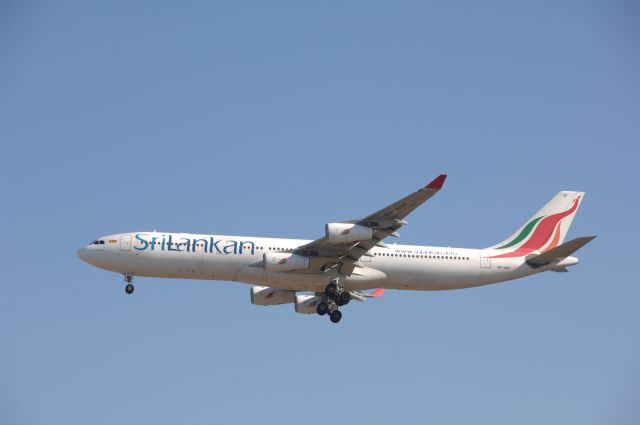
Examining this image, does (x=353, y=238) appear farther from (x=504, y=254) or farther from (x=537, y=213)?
(x=537, y=213)

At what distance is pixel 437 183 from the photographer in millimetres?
47719

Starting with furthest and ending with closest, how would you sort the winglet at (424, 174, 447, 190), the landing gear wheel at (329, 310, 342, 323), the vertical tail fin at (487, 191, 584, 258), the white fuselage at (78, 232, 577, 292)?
the vertical tail fin at (487, 191, 584, 258)
the landing gear wheel at (329, 310, 342, 323)
the white fuselage at (78, 232, 577, 292)
the winglet at (424, 174, 447, 190)

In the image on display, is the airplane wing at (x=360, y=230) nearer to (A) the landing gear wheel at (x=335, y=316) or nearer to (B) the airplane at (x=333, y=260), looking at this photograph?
(B) the airplane at (x=333, y=260)

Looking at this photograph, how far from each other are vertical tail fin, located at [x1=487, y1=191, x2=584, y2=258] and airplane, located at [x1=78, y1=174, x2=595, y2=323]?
25cm

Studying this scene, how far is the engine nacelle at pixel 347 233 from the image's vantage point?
5125 centimetres

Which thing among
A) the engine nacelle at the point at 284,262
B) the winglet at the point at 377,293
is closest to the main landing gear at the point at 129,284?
the engine nacelle at the point at 284,262

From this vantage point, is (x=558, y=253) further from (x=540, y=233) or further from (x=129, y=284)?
(x=129, y=284)

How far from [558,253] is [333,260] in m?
13.0

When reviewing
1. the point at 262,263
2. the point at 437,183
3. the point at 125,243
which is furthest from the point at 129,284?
the point at 437,183

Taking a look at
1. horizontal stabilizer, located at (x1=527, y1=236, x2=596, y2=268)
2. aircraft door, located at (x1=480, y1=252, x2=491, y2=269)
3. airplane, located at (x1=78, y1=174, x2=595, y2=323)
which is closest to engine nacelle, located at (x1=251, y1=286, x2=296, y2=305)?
airplane, located at (x1=78, y1=174, x2=595, y2=323)

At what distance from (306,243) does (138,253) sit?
30.7 ft

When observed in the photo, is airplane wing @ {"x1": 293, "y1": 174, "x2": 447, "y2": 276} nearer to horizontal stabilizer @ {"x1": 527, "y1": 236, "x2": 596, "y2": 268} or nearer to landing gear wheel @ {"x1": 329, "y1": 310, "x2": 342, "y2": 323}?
landing gear wheel @ {"x1": 329, "y1": 310, "x2": 342, "y2": 323}

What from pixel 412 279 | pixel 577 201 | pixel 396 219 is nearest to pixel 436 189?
pixel 396 219

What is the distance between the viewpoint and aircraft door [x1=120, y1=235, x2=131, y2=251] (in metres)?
54.6
